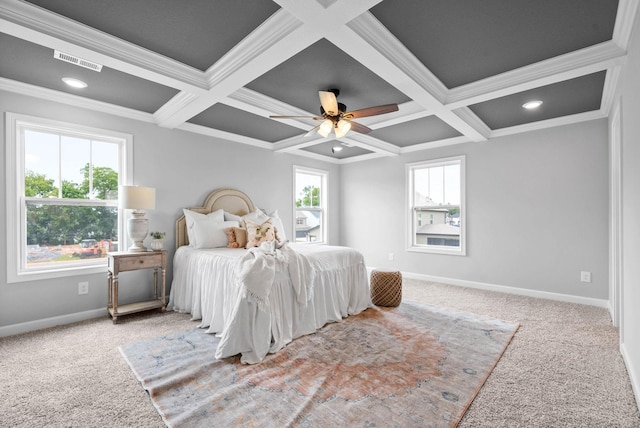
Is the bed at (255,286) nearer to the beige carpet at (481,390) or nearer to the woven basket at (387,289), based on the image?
the woven basket at (387,289)

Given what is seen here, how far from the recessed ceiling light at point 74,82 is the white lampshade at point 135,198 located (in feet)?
3.50

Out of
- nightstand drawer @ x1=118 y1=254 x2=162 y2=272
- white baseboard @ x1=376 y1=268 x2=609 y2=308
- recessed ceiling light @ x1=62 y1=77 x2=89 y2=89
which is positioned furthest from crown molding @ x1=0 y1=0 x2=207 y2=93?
white baseboard @ x1=376 y1=268 x2=609 y2=308

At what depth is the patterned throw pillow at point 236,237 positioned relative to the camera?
392 cm

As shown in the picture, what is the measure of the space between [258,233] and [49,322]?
2.37m

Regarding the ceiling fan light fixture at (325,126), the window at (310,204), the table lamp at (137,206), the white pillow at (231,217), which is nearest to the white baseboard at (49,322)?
the table lamp at (137,206)

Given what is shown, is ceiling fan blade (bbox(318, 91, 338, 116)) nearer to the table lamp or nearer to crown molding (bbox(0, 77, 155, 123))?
the table lamp

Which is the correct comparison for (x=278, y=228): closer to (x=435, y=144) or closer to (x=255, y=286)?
(x=255, y=286)

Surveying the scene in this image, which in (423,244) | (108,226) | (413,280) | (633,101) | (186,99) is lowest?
(413,280)

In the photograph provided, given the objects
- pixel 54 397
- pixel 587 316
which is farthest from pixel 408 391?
pixel 587 316

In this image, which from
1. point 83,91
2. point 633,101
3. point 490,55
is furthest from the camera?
point 83,91

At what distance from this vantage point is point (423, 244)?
565cm

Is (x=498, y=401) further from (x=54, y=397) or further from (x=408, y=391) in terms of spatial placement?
(x=54, y=397)

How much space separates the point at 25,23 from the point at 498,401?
390 centimetres

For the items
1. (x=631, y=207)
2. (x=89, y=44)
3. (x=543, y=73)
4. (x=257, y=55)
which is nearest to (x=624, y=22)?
(x=543, y=73)
